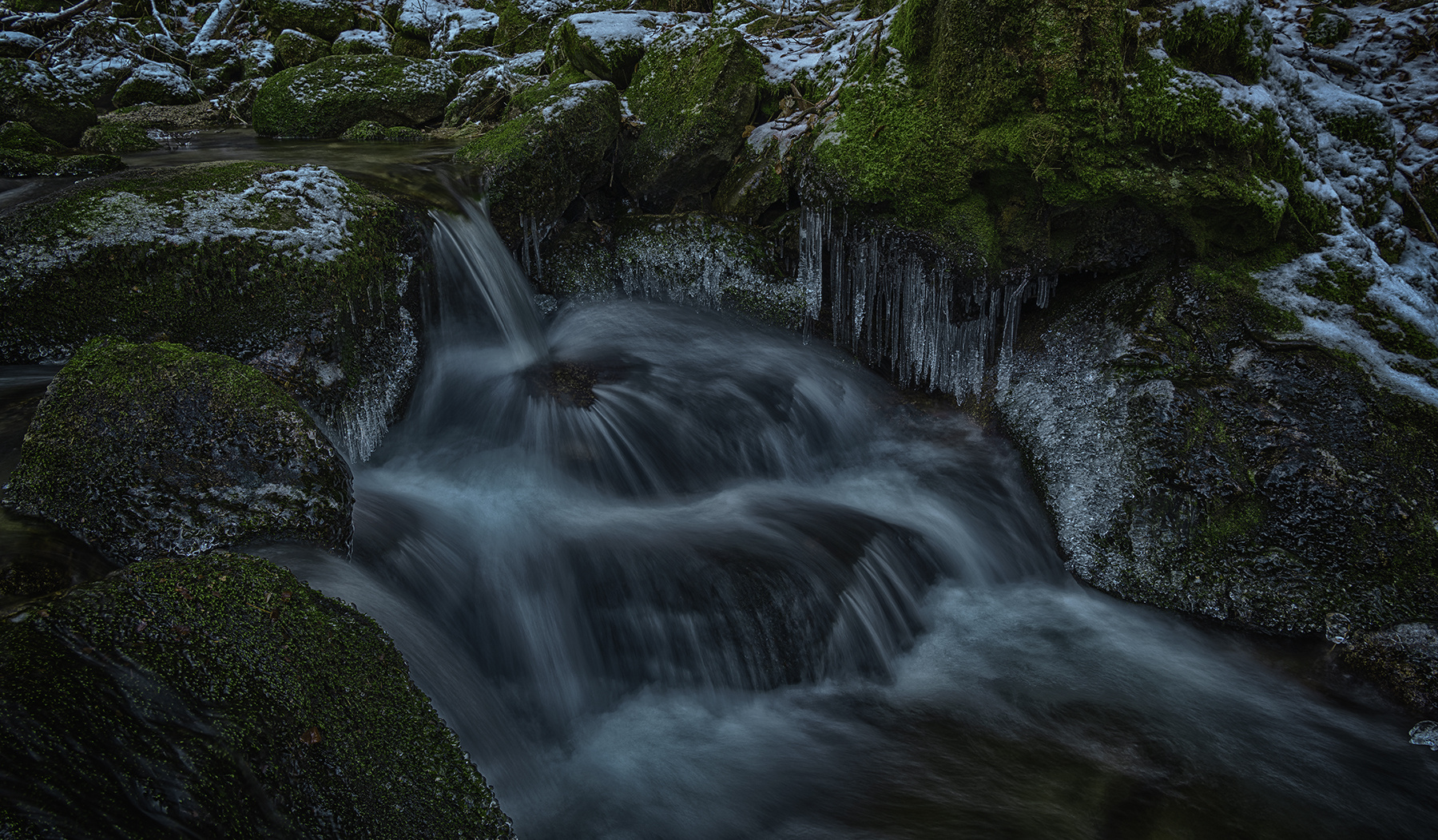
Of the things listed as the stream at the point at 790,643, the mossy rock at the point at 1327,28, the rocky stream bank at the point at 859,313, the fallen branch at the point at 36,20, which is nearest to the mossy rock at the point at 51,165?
the rocky stream bank at the point at 859,313

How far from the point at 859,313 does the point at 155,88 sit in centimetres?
1317

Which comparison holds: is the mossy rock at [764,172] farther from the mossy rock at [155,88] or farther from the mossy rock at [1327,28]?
the mossy rock at [155,88]

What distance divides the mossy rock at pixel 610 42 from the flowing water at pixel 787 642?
3.37m

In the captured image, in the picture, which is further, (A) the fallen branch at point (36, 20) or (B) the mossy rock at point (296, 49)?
(B) the mossy rock at point (296, 49)

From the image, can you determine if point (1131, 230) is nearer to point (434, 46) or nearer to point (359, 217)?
point (359, 217)

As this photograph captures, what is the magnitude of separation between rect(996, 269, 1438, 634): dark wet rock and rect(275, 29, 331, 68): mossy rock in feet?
48.0

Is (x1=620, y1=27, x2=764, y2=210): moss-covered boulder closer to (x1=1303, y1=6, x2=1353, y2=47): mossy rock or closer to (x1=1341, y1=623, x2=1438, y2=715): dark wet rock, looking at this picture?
(x1=1303, y1=6, x2=1353, y2=47): mossy rock

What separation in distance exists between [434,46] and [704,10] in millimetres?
6566

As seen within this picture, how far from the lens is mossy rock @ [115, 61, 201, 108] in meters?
12.0

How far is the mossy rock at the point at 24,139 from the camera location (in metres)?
7.13

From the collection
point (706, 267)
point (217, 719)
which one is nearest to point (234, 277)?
point (217, 719)

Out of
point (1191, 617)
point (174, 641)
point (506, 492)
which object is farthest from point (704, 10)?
point (174, 641)

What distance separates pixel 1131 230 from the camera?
488cm

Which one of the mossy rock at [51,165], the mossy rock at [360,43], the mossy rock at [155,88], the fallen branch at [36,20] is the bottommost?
the mossy rock at [51,165]
